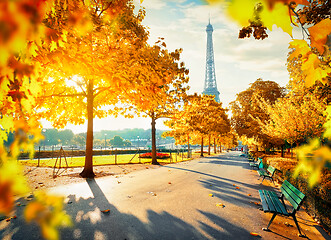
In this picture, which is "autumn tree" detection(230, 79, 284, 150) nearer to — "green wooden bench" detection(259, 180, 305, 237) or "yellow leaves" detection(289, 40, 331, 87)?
"green wooden bench" detection(259, 180, 305, 237)

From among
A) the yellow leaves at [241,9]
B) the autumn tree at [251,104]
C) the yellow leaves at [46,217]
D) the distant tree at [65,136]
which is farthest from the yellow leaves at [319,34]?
the distant tree at [65,136]

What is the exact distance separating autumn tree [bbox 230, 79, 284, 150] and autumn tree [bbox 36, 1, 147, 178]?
19.5 meters

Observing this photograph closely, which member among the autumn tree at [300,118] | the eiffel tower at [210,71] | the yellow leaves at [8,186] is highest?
the eiffel tower at [210,71]

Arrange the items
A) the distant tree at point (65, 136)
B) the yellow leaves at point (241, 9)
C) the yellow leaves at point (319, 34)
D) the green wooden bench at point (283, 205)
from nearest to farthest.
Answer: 1. the yellow leaves at point (241, 9)
2. the yellow leaves at point (319, 34)
3. the green wooden bench at point (283, 205)
4. the distant tree at point (65, 136)

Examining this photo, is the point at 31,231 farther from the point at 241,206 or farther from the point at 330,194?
the point at 330,194

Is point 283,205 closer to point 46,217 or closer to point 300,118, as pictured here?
point 46,217

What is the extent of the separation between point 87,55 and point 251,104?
79.0ft

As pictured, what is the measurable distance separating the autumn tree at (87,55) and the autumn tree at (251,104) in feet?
64.1

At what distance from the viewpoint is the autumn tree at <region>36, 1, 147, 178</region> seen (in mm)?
4154

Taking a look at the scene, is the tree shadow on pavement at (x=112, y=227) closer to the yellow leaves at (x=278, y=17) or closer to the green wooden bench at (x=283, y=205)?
the green wooden bench at (x=283, y=205)

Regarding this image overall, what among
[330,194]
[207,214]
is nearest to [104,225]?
[207,214]

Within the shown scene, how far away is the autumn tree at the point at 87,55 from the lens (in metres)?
4.15

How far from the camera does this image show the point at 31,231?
13.6 feet

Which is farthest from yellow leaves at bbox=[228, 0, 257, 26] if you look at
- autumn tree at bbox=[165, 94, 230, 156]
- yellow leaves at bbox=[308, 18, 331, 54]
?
autumn tree at bbox=[165, 94, 230, 156]
